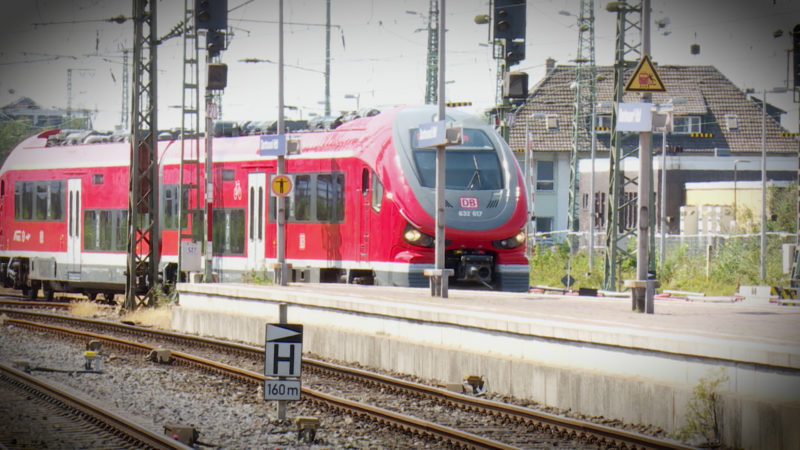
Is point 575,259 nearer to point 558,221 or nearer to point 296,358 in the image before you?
point 558,221

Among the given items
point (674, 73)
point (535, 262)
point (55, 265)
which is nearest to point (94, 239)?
point (55, 265)

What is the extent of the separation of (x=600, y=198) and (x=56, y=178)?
3988cm

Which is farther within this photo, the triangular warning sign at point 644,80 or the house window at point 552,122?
the house window at point 552,122

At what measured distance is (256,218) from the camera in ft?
88.3

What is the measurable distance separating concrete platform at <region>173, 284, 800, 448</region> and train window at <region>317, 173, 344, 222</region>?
223 cm

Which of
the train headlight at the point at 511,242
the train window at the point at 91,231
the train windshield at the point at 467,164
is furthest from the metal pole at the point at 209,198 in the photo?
the train headlight at the point at 511,242

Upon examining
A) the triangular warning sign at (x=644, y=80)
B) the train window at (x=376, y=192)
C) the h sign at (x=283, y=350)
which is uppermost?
the triangular warning sign at (x=644, y=80)

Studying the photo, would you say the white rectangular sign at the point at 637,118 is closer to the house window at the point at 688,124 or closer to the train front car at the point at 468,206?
the train front car at the point at 468,206

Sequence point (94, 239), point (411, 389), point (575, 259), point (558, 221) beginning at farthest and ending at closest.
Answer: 1. point (558, 221)
2. point (575, 259)
3. point (94, 239)
4. point (411, 389)

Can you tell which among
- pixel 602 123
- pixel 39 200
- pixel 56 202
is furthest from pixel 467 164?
pixel 602 123

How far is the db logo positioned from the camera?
74.8ft

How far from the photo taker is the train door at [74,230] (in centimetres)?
3119

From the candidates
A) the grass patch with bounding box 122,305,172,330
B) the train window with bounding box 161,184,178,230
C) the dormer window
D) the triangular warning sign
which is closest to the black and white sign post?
the triangular warning sign

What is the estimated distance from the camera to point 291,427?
41.5 ft
